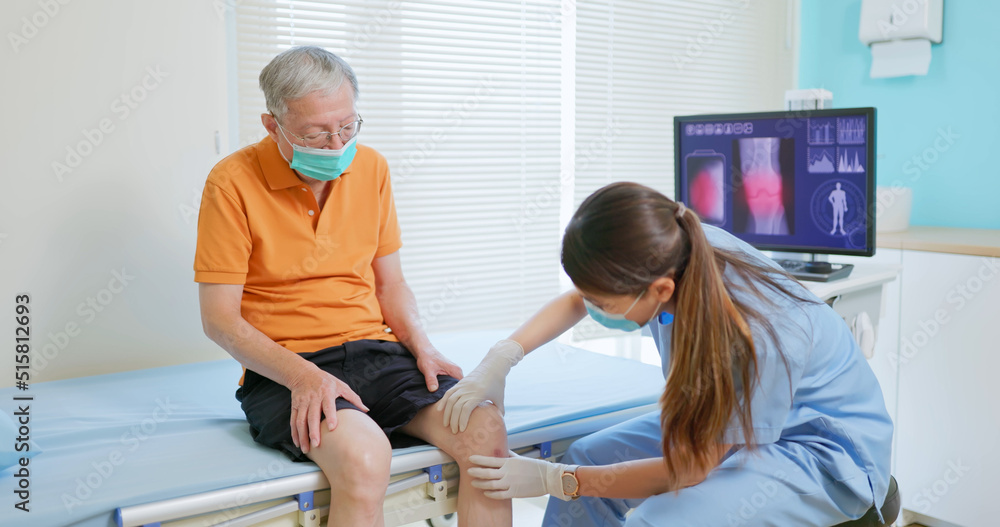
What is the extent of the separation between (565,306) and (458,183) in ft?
3.71

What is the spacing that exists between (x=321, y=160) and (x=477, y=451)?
64 cm

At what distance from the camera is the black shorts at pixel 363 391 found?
1433mm

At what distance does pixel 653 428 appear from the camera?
5.25ft

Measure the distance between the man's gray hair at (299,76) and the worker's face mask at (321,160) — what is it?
0.22ft

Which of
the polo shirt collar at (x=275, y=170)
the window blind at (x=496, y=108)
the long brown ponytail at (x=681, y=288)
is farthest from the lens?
the window blind at (x=496, y=108)

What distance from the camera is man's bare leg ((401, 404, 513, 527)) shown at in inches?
56.1

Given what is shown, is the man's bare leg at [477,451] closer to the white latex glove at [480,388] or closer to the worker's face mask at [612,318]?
the white latex glove at [480,388]

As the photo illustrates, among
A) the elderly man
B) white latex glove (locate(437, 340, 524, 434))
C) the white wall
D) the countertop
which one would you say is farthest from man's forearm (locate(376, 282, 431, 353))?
the countertop

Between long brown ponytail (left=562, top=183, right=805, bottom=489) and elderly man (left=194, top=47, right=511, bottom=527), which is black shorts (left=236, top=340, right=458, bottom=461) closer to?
elderly man (left=194, top=47, right=511, bottom=527)

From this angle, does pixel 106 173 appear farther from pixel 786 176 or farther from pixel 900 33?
pixel 900 33

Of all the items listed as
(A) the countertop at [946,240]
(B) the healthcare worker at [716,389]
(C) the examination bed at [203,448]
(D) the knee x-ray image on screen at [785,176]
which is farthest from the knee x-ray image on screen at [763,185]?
(B) the healthcare worker at [716,389]

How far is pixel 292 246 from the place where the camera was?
159 cm

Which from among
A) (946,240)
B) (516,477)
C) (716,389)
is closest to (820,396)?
(716,389)

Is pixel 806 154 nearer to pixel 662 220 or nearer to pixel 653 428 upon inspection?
pixel 653 428
